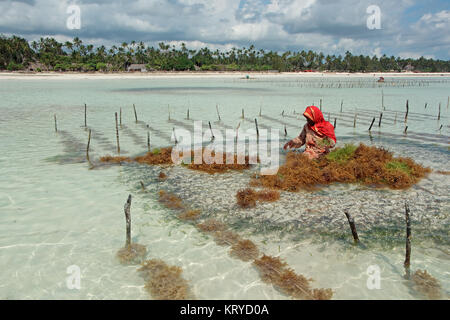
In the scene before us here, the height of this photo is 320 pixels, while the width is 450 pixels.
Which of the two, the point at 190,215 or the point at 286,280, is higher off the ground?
the point at 190,215

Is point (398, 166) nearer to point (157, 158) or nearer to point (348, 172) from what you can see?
point (348, 172)

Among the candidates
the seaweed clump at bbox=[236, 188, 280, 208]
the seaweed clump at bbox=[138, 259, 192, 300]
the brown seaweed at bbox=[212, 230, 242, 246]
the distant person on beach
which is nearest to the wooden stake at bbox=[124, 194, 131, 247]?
the seaweed clump at bbox=[138, 259, 192, 300]

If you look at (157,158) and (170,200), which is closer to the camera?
(170,200)

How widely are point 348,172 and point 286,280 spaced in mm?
6227

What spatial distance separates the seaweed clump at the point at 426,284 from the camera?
17.2 feet

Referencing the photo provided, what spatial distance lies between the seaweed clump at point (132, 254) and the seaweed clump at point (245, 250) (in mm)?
1940

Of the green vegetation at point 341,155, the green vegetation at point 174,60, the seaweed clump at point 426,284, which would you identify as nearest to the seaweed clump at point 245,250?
the seaweed clump at point 426,284

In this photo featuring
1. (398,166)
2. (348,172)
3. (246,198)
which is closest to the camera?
(246,198)

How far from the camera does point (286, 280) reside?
5.59m

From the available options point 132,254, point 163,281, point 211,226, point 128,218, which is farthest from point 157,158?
point 163,281

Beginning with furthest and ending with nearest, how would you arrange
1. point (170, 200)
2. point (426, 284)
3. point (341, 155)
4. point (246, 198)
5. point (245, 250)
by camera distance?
point (341, 155)
point (170, 200)
point (246, 198)
point (245, 250)
point (426, 284)

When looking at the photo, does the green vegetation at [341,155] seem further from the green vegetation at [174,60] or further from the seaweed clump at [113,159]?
the green vegetation at [174,60]

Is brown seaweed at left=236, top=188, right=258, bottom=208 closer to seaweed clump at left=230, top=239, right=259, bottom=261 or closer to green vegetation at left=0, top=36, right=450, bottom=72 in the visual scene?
seaweed clump at left=230, top=239, right=259, bottom=261
